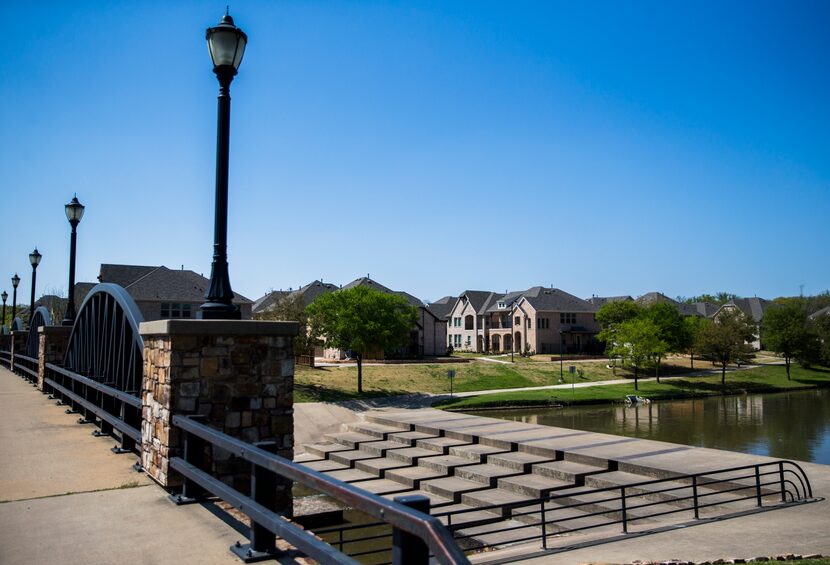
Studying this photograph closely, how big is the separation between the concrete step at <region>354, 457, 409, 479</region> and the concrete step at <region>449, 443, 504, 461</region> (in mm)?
1866

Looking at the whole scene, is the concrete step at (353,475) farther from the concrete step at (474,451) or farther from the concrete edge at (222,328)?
the concrete edge at (222,328)

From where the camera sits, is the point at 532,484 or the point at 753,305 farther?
the point at 753,305

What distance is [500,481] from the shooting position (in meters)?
18.5

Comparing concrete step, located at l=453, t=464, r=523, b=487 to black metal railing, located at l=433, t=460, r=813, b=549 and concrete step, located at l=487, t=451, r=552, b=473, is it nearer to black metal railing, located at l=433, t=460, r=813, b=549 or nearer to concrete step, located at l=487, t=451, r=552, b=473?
concrete step, located at l=487, t=451, r=552, b=473

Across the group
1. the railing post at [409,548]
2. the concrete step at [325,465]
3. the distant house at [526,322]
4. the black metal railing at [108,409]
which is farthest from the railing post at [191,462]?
the distant house at [526,322]

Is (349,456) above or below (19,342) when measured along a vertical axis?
below

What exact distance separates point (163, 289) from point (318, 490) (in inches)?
2330

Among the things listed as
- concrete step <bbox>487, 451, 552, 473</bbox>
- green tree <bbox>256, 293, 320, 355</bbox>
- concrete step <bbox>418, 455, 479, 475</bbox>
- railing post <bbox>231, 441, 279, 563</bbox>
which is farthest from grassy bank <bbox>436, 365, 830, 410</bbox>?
railing post <bbox>231, 441, 279, 563</bbox>

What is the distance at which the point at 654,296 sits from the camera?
9512cm

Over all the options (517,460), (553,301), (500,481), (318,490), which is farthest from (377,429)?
(553,301)

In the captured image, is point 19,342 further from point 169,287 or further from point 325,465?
point 169,287

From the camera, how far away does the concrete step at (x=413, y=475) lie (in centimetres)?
1926

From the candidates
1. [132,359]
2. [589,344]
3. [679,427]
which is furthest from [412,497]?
[589,344]

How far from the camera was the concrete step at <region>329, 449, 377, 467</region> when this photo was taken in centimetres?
2309
